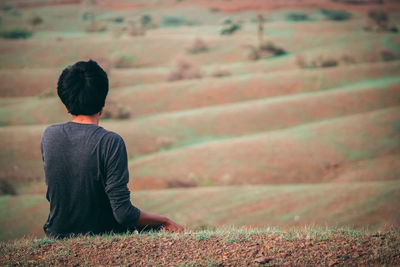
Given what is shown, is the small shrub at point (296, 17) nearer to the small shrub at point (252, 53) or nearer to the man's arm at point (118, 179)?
the small shrub at point (252, 53)

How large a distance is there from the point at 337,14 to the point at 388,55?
533 inches

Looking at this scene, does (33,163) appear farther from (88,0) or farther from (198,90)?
(88,0)

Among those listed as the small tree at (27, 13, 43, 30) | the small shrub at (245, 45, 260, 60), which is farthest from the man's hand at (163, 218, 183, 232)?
the small tree at (27, 13, 43, 30)

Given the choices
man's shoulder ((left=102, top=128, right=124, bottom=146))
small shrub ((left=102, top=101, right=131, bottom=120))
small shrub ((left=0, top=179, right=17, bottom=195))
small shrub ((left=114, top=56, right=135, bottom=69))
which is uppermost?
man's shoulder ((left=102, top=128, right=124, bottom=146))

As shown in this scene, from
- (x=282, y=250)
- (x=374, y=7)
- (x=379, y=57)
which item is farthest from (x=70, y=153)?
(x=374, y=7)

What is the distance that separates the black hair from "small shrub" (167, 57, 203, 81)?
3136cm

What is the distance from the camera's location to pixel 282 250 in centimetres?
423

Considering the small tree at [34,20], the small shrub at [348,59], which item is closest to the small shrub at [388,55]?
the small shrub at [348,59]

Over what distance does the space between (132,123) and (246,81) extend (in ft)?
32.4

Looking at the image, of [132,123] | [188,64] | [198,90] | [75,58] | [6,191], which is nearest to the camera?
[6,191]

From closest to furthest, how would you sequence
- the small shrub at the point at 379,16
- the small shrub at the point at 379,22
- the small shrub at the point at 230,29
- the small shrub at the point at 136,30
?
the small shrub at the point at 379,22 < the small shrub at the point at 379,16 < the small shrub at the point at 230,29 < the small shrub at the point at 136,30

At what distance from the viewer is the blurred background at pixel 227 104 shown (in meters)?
16.0

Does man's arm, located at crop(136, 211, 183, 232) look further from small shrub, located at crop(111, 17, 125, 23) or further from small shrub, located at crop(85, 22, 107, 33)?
small shrub, located at crop(111, 17, 125, 23)

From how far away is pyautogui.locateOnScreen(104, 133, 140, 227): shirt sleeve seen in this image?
3.77 m
